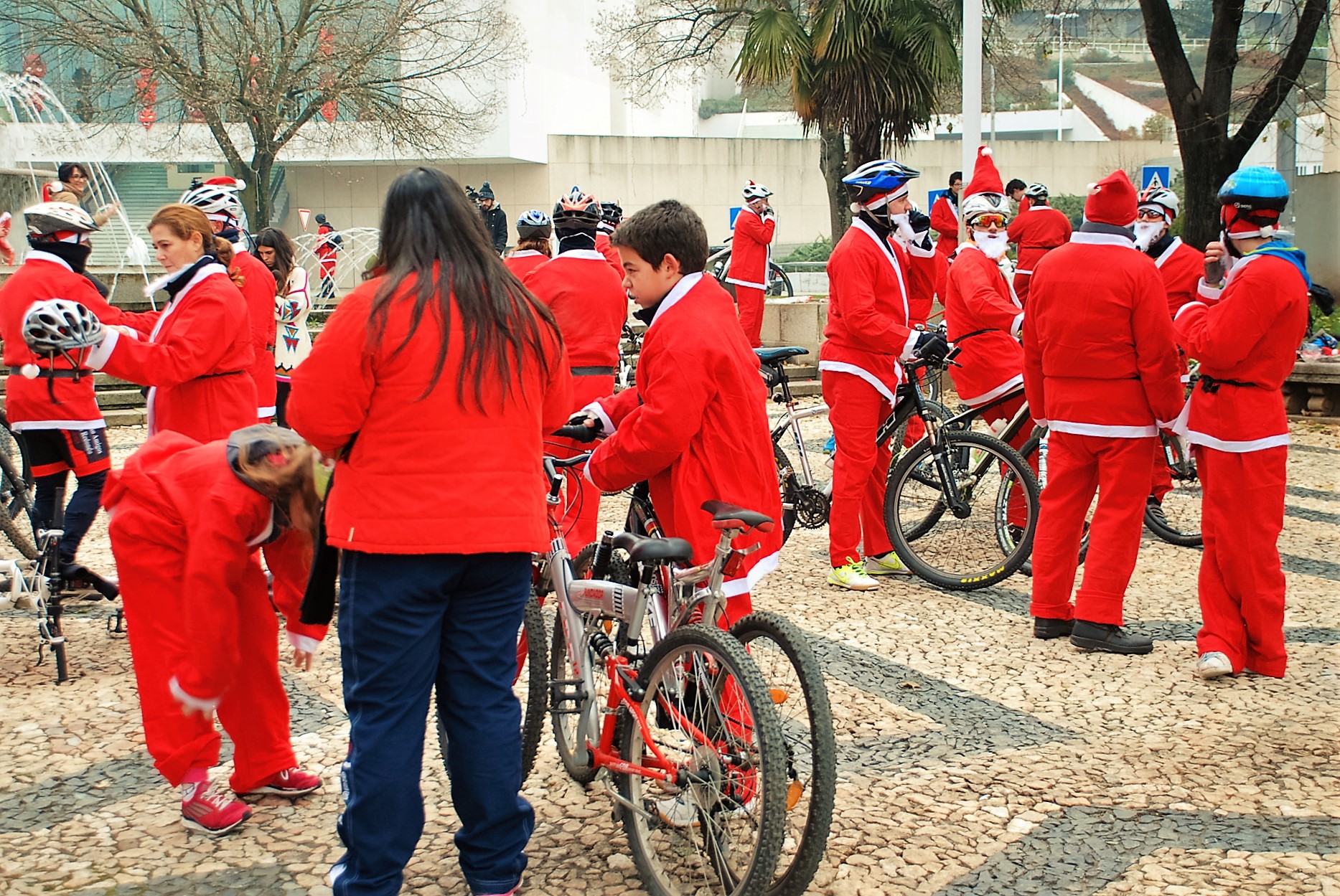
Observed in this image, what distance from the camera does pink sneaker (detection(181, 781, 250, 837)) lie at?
12.7 feet

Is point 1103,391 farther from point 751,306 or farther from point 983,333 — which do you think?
point 751,306

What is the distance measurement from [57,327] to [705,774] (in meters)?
2.67

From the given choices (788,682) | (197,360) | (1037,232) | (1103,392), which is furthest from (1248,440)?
(1037,232)

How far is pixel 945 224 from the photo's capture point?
45.3 ft

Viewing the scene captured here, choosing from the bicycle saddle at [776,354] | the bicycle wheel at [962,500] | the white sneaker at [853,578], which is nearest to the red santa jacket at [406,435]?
the white sneaker at [853,578]

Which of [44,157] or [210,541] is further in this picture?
[44,157]

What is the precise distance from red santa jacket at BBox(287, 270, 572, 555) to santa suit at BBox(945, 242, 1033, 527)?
495 cm

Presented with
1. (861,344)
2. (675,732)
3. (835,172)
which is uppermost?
(835,172)

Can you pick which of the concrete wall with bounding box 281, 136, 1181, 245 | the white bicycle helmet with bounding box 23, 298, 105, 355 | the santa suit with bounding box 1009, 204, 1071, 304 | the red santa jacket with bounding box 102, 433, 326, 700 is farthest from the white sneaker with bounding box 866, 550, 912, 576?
the concrete wall with bounding box 281, 136, 1181, 245

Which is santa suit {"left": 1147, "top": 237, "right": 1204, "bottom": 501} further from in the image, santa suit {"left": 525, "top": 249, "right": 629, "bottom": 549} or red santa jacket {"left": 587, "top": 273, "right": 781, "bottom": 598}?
red santa jacket {"left": 587, "top": 273, "right": 781, "bottom": 598}

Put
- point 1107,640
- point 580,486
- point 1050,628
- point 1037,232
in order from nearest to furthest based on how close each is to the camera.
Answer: point 580,486
point 1107,640
point 1050,628
point 1037,232

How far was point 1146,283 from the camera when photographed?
5445 mm

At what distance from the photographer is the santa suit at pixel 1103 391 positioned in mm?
5457

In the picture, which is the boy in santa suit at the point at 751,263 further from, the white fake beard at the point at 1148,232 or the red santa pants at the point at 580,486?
the red santa pants at the point at 580,486
